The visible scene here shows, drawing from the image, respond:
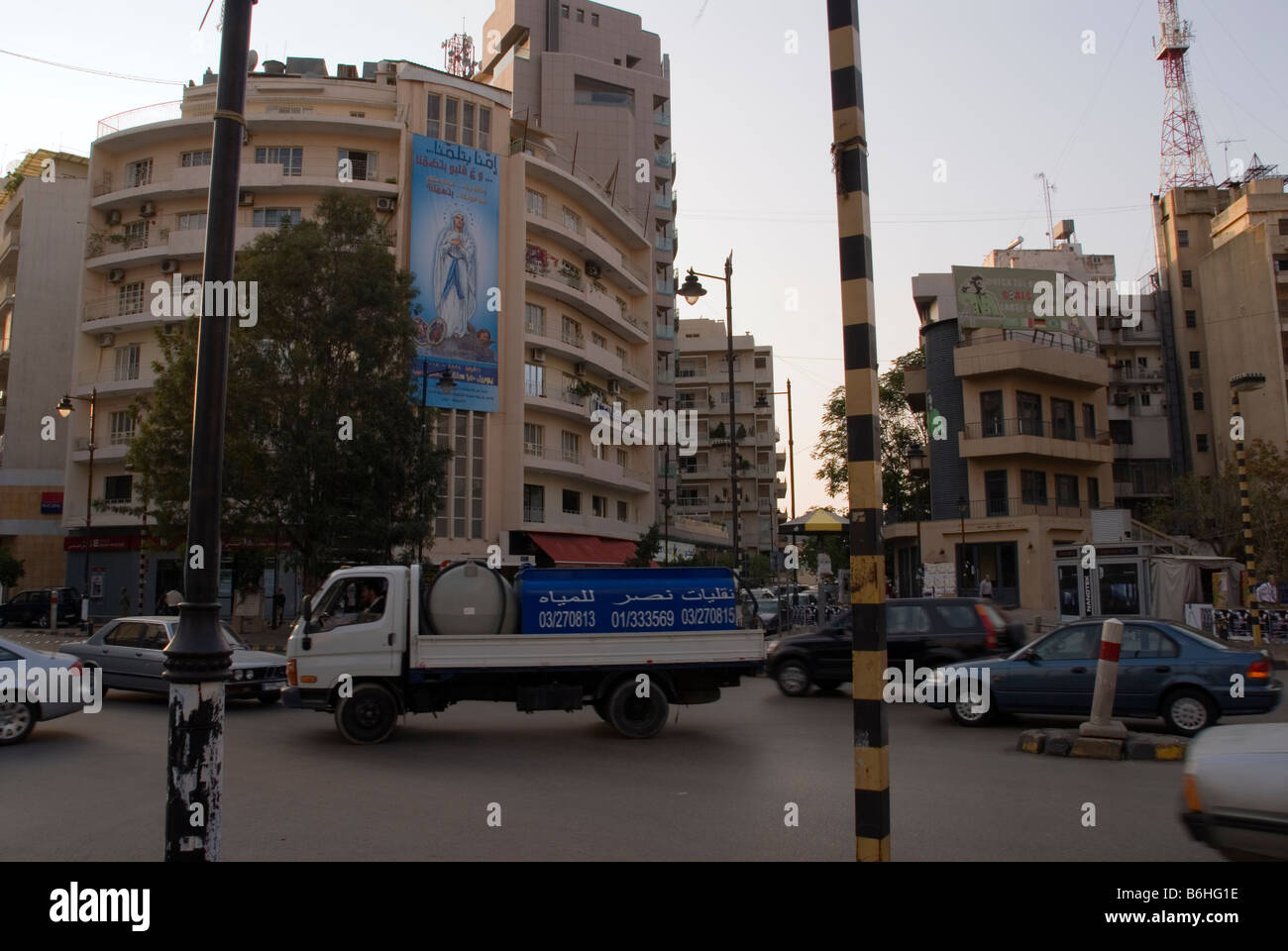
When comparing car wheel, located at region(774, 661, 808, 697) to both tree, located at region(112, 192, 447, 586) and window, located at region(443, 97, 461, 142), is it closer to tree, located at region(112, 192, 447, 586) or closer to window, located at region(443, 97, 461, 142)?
tree, located at region(112, 192, 447, 586)

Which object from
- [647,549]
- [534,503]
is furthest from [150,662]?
[534,503]

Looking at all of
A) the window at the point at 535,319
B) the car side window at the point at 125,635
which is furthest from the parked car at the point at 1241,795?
the window at the point at 535,319

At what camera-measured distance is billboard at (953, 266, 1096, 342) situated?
44.0 m

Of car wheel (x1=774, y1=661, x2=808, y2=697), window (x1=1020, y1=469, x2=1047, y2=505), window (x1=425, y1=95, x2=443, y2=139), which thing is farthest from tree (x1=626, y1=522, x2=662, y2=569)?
car wheel (x1=774, y1=661, x2=808, y2=697)

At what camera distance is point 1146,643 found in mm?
12258

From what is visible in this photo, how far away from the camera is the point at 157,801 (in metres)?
8.59

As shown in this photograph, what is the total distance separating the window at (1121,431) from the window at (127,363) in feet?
179

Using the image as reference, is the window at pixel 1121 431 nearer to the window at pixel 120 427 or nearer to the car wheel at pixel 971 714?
the car wheel at pixel 971 714

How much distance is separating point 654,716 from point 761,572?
67.7 meters

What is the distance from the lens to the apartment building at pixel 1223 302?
52.7m

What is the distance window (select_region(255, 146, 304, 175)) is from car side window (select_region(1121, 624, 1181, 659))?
3944 centimetres
